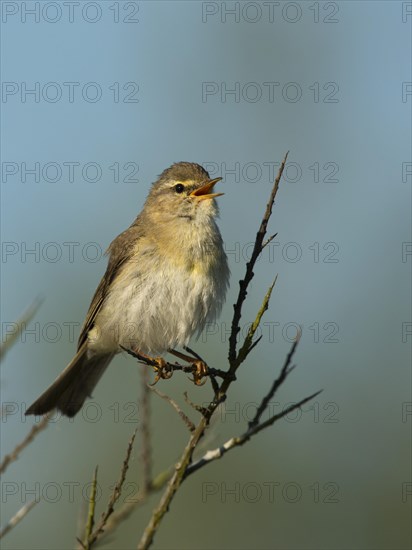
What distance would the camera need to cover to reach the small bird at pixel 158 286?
552cm

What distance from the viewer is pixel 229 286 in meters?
5.87

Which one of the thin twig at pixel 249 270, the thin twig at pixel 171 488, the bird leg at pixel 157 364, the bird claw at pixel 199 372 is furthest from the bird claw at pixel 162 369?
the thin twig at pixel 171 488

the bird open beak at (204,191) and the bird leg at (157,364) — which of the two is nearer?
the bird leg at (157,364)

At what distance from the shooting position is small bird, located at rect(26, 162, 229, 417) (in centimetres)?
552

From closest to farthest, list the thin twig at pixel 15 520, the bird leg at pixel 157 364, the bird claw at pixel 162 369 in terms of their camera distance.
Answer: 1. the thin twig at pixel 15 520
2. the bird leg at pixel 157 364
3. the bird claw at pixel 162 369

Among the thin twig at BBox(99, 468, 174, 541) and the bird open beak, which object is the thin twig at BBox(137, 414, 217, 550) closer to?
the thin twig at BBox(99, 468, 174, 541)

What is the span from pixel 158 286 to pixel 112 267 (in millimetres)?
774

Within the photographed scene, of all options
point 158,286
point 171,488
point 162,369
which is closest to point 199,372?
point 162,369

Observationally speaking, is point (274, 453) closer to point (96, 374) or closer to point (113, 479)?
point (113, 479)

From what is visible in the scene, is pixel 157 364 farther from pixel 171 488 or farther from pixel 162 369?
pixel 171 488

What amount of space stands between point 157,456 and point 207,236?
3.81m

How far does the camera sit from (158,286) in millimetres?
5516

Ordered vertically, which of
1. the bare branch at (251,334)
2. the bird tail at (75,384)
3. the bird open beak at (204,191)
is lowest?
the bird tail at (75,384)

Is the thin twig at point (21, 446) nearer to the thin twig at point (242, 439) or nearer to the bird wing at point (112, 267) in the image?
the thin twig at point (242, 439)
